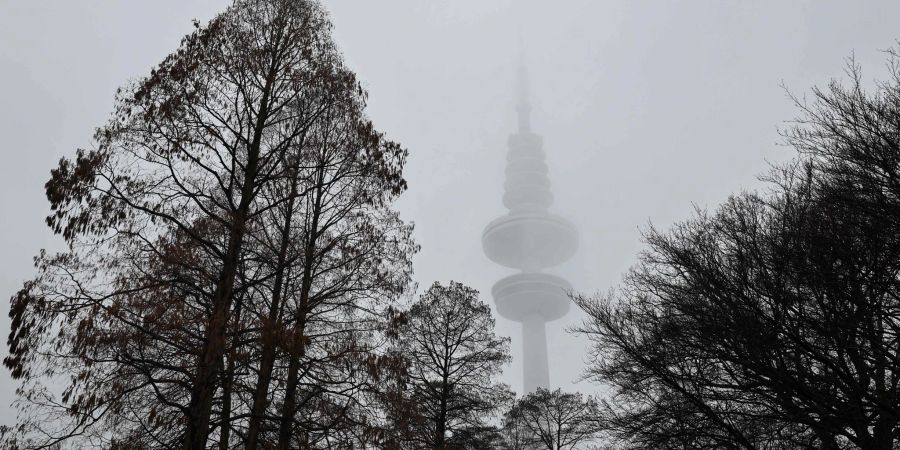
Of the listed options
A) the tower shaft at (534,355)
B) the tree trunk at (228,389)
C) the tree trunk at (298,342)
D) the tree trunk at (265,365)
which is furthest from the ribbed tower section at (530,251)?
the tree trunk at (228,389)

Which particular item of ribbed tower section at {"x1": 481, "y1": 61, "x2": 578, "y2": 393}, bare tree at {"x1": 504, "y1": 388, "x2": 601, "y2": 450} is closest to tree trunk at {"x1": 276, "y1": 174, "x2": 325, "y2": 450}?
bare tree at {"x1": 504, "y1": 388, "x2": 601, "y2": 450}

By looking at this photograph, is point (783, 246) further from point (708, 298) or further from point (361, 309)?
point (361, 309)

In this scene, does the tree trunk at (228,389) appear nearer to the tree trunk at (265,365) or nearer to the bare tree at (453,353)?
the tree trunk at (265,365)

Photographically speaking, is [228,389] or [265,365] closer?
[228,389]

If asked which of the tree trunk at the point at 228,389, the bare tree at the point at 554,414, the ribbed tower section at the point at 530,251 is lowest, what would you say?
the tree trunk at the point at 228,389

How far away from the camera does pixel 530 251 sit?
168 m

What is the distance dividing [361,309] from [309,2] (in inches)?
202

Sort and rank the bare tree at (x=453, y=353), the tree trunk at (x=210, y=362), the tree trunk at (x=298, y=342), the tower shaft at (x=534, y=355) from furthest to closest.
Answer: the tower shaft at (x=534, y=355) < the bare tree at (x=453, y=353) < the tree trunk at (x=298, y=342) < the tree trunk at (x=210, y=362)

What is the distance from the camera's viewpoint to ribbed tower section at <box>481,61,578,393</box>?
154 metres

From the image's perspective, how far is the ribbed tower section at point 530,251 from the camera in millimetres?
153875

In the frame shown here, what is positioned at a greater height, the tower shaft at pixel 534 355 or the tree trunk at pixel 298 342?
the tower shaft at pixel 534 355

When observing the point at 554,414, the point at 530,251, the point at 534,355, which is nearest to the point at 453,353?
the point at 554,414

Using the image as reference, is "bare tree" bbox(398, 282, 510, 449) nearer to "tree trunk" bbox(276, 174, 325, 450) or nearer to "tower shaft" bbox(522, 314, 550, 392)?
"tree trunk" bbox(276, 174, 325, 450)

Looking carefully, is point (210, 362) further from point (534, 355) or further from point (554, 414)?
point (534, 355)
